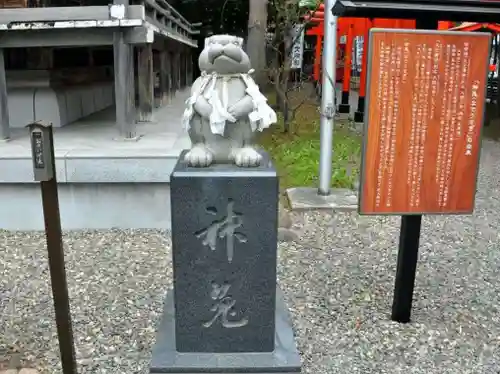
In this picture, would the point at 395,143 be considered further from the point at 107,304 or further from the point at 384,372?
the point at 107,304

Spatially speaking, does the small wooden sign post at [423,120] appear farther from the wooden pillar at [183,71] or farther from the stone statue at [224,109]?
the wooden pillar at [183,71]

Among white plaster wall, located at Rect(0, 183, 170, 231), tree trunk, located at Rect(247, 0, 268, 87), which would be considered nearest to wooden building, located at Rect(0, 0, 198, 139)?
white plaster wall, located at Rect(0, 183, 170, 231)

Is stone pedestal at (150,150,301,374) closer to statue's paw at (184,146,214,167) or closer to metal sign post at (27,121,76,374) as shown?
statue's paw at (184,146,214,167)

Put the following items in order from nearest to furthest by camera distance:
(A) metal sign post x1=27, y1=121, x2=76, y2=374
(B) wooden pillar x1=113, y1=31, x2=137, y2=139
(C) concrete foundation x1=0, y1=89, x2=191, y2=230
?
1. (A) metal sign post x1=27, y1=121, x2=76, y2=374
2. (C) concrete foundation x1=0, y1=89, x2=191, y2=230
3. (B) wooden pillar x1=113, y1=31, x2=137, y2=139

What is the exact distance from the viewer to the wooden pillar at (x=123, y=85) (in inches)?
212

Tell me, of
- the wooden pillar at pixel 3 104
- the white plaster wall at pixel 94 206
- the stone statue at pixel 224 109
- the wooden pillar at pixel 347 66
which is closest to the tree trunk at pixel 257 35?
the wooden pillar at pixel 347 66

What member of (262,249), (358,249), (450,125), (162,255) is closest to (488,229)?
(358,249)

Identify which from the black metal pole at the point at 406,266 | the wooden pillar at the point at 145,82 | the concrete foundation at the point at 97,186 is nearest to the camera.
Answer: the black metal pole at the point at 406,266

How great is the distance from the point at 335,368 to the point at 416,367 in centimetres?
46

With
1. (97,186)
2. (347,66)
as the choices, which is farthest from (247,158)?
(347,66)

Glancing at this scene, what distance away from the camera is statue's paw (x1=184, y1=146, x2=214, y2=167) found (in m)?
2.56

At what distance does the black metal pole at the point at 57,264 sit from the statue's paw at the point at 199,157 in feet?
2.08

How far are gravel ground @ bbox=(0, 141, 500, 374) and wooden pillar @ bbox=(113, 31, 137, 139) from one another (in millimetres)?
1298

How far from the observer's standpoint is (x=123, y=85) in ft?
18.0
